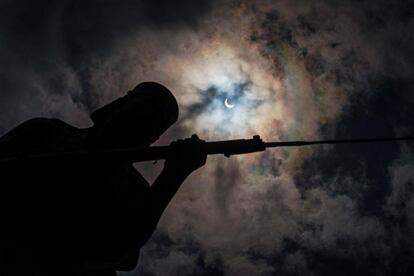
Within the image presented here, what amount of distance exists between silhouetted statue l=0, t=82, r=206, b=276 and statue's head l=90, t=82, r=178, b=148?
0.01 meters

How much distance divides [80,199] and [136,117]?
1.36 m

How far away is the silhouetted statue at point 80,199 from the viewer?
4.43m

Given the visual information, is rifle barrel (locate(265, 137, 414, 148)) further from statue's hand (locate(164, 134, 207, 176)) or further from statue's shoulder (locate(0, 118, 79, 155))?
statue's shoulder (locate(0, 118, 79, 155))

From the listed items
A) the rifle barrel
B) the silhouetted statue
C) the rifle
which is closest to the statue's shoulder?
the silhouetted statue

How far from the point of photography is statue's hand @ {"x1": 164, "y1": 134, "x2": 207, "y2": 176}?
17.1 feet

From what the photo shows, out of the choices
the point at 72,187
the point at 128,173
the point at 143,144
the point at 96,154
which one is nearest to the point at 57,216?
the point at 72,187

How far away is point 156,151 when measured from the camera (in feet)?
17.6

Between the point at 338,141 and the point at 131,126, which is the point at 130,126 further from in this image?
the point at 338,141

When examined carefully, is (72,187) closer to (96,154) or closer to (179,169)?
(96,154)

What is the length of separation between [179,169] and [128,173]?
79 centimetres

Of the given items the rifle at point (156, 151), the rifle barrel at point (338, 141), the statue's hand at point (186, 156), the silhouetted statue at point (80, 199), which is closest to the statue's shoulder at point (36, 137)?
the silhouetted statue at point (80, 199)

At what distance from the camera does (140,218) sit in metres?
4.83

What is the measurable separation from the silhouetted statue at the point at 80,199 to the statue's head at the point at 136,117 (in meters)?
0.01

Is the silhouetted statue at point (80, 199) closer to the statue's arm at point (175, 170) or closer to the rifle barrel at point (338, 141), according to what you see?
the statue's arm at point (175, 170)
